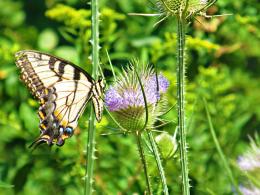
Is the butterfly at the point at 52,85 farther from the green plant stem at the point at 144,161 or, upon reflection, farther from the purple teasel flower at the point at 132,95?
the green plant stem at the point at 144,161

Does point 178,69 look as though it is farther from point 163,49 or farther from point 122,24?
point 122,24

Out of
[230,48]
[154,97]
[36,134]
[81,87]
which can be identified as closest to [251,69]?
[230,48]

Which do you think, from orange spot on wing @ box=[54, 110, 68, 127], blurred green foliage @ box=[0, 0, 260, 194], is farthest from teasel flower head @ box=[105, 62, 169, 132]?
blurred green foliage @ box=[0, 0, 260, 194]

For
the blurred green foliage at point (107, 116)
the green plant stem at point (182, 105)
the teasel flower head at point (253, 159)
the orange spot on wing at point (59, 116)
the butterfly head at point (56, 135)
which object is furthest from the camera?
the blurred green foliage at point (107, 116)

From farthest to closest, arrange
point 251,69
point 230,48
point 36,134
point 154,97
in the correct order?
point 251,69, point 230,48, point 36,134, point 154,97

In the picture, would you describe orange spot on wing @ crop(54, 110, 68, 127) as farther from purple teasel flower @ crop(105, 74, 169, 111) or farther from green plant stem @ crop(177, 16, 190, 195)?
green plant stem @ crop(177, 16, 190, 195)

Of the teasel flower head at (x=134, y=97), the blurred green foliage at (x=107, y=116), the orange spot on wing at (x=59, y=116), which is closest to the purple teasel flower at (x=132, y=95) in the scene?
the teasel flower head at (x=134, y=97)
